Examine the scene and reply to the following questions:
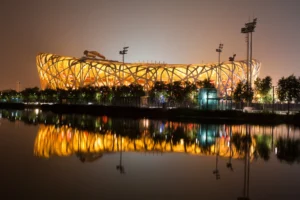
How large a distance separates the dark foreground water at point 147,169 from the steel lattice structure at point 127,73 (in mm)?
102635

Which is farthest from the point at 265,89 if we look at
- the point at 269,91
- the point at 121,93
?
the point at 121,93

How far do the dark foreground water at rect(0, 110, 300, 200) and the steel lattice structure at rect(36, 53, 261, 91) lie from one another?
337ft

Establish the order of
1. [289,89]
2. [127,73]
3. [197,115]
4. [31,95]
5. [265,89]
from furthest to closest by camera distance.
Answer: [127,73]
[31,95]
[265,89]
[289,89]
[197,115]

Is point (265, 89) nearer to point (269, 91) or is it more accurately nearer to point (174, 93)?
point (269, 91)

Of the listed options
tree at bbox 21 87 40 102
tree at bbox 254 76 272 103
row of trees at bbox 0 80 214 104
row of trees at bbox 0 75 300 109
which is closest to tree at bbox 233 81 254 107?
row of trees at bbox 0 75 300 109

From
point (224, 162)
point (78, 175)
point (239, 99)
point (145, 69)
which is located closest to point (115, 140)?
point (224, 162)

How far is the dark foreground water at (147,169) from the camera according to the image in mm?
11320

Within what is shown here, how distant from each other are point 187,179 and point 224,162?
425 centimetres

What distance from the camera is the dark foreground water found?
37.1ft

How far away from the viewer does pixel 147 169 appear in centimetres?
1505

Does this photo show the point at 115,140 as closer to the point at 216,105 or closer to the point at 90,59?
the point at 216,105

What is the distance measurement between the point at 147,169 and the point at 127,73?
112 metres

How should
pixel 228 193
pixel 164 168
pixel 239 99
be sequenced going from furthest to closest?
1. pixel 239 99
2. pixel 164 168
3. pixel 228 193

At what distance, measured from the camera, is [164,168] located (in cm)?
1528
